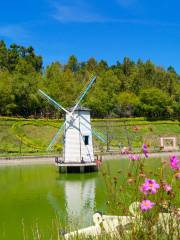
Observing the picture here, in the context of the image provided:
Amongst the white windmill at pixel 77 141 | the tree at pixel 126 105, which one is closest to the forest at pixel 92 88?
the tree at pixel 126 105

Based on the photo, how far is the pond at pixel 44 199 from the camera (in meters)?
12.4

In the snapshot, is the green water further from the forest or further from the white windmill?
the forest

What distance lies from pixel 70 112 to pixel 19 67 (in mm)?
36249

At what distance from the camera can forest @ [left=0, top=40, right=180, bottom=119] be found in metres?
53.9

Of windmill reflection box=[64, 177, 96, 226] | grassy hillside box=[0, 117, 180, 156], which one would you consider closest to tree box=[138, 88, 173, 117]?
grassy hillside box=[0, 117, 180, 156]

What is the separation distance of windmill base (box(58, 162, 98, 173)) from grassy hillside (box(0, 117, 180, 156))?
7421 mm

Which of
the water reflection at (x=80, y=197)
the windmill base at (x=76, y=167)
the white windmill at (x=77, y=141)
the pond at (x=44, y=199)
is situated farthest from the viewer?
the white windmill at (x=77, y=141)

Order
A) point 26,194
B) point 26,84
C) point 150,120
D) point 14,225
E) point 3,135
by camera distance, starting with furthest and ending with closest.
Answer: point 150,120
point 26,84
point 3,135
point 26,194
point 14,225

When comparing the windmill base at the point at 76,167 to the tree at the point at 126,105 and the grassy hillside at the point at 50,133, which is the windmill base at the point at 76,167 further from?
the tree at the point at 126,105

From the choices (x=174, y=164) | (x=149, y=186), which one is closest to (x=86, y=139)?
(x=174, y=164)

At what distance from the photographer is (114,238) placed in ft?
A: 16.8

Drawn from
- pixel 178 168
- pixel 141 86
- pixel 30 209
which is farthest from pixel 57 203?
pixel 141 86

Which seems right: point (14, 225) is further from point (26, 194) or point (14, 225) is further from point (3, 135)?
point (3, 135)

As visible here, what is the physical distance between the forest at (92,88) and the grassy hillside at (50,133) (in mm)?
4144
